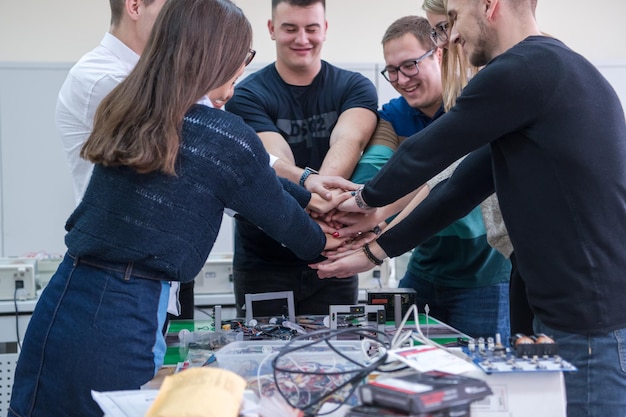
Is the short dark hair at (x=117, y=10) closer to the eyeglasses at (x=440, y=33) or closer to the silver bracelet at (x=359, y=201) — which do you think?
the silver bracelet at (x=359, y=201)

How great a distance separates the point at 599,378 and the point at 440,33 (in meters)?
1.28

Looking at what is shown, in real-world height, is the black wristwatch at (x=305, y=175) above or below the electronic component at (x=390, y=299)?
above

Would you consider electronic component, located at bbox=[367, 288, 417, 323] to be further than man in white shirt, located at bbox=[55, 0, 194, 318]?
Yes

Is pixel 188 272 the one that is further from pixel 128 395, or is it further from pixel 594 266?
pixel 594 266

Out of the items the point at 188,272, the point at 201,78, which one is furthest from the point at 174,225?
the point at 201,78

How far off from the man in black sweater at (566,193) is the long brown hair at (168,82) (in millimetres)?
540

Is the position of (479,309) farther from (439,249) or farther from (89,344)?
(89,344)

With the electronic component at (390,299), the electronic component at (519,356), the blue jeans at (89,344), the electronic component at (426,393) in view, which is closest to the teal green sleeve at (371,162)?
the electronic component at (390,299)

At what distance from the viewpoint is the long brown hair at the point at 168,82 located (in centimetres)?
128

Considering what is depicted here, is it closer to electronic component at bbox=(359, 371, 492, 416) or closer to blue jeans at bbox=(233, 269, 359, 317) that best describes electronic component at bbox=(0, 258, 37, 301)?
blue jeans at bbox=(233, 269, 359, 317)

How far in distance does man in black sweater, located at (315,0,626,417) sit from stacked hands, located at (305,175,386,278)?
0.74 metres

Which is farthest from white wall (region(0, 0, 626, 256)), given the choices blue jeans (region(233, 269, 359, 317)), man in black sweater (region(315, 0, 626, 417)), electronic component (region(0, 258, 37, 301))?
man in black sweater (region(315, 0, 626, 417))

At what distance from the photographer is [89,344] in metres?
1.29

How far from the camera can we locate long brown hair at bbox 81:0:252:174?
1279 mm
